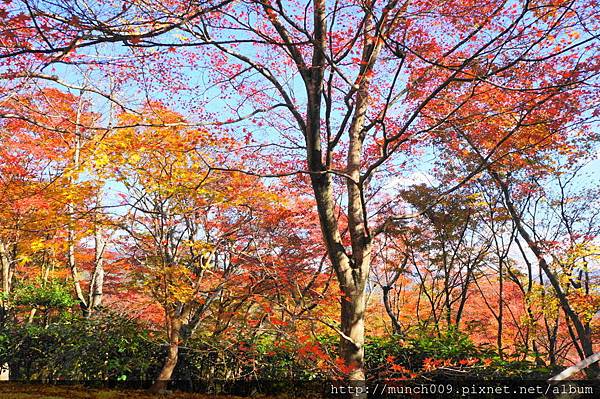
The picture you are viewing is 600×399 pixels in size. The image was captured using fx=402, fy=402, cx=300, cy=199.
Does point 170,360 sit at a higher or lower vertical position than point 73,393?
higher

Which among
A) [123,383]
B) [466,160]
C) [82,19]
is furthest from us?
[466,160]

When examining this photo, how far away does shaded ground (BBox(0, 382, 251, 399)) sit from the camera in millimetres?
6859

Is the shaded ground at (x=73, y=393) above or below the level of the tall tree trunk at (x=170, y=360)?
below

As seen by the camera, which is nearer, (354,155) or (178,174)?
(354,155)

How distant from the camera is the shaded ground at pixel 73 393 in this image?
6859 mm

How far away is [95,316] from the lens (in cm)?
848

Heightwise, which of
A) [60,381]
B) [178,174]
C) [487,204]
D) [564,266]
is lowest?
[60,381]

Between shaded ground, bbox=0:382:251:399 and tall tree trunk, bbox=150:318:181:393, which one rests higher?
tall tree trunk, bbox=150:318:181:393

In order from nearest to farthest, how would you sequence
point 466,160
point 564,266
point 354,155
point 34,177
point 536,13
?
point 536,13 → point 354,155 → point 564,266 → point 466,160 → point 34,177

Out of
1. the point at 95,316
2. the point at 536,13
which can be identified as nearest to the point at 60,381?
the point at 95,316

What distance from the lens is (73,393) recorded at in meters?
7.03

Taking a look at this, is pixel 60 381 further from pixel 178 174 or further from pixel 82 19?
pixel 82 19

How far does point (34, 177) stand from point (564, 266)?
42.6ft

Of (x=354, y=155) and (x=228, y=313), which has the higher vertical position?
(x=354, y=155)
